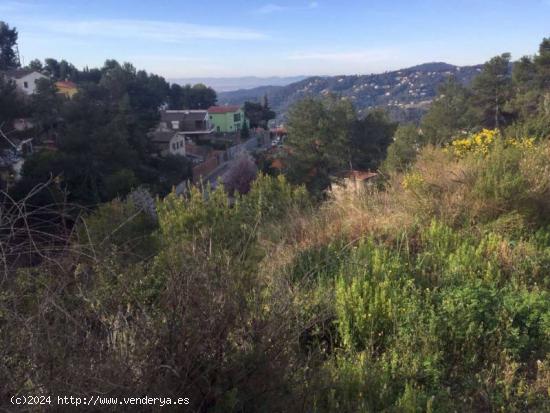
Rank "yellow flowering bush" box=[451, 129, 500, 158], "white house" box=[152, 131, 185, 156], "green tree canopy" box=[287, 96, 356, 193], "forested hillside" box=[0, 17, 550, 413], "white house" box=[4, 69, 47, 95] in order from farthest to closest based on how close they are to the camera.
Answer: "white house" box=[4, 69, 47, 95], "white house" box=[152, 131, 185, 156], "green tree canopy" box=[287, 96, 356, 193], "yellow flowering bush" box=[451, 129, 500, 158], "forested hillside" box=[0, 17, 550, 413]

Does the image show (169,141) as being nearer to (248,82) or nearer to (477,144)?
(477,144)

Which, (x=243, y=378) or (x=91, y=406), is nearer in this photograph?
(x=91, y=406)

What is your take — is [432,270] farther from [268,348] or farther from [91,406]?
[91,406]

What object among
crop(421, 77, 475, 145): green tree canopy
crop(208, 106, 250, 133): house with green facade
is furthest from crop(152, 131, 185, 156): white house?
crop(421, 77, 475, 145): green tree canopy

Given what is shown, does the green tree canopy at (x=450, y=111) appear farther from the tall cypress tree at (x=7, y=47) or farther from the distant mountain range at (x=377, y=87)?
the distant mountain range at (x=377, y=87)

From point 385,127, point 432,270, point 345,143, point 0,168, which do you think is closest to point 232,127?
point 385,127

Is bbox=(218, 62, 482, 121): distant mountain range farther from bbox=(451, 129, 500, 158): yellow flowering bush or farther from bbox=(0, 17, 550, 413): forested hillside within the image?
bbox=(0, 17, 550, 413): forested hillside

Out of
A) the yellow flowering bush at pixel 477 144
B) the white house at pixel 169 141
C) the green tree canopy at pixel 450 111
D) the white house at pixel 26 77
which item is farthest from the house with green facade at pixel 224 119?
the yellow flowering bush at pixel 477 144

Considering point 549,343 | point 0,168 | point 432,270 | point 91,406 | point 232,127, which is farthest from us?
point 232,127

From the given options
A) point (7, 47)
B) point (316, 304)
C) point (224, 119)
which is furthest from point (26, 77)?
point (316, 304)

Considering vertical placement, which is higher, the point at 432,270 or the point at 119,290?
the point at 119,290

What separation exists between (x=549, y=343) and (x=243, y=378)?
62.1 inches

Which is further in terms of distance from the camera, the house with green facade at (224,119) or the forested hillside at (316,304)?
the house with green facade at (224,119)

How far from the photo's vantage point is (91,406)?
58.9 inches
